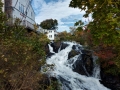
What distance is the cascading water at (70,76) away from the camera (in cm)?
1529

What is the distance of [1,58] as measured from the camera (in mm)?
6484

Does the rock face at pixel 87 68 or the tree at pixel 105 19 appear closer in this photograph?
the tree at pixel 105 19

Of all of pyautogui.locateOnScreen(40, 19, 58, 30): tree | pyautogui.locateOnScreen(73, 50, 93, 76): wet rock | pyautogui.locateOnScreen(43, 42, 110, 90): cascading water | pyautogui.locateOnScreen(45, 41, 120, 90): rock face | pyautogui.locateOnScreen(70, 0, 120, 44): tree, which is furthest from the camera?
pyautogui.locateOnScreen(40, 19, 58, 30): tree

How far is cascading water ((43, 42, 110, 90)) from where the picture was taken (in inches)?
602

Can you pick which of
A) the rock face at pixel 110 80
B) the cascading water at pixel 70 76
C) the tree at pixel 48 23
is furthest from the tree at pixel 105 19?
the tree at pixel 48 23

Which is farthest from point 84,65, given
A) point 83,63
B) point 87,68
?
point 87,68

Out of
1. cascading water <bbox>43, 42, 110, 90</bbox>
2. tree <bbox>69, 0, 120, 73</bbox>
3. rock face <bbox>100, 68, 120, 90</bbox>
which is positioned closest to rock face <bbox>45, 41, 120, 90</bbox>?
rock face <bbox>100, 68, 120, 90</bbox>

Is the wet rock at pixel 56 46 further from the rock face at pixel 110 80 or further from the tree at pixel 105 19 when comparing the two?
the tree at pixel 105 19

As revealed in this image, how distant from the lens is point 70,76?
679 inches

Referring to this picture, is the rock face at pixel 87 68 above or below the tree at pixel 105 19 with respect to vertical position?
below

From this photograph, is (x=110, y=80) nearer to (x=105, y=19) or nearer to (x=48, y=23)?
(x=105, y=19)

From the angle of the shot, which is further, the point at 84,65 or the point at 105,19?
the point at 84,65

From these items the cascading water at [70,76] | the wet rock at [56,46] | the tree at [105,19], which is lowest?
the cascading water at [70,76]

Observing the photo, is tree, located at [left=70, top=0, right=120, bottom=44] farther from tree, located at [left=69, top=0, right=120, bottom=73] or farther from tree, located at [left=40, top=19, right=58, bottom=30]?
tree, located at [left=40, top=19, right=58, bottom=30]
